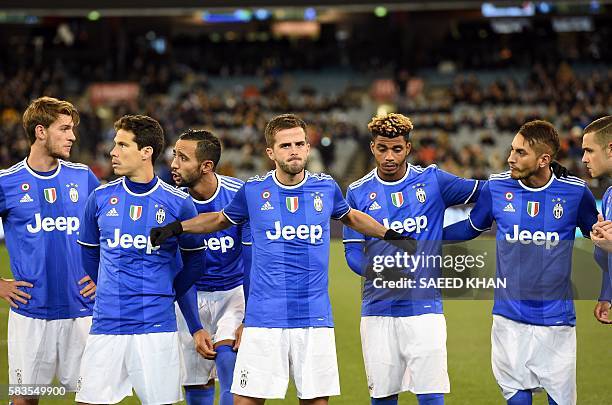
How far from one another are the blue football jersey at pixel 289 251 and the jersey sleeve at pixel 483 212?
1021 mm

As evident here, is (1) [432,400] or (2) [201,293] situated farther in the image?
(2) [201,293]

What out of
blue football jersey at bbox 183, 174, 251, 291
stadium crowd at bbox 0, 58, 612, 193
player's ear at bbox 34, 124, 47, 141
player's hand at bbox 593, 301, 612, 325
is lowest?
player's hand at bbox 593, 301, 612, 325

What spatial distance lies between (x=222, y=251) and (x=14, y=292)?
138cm

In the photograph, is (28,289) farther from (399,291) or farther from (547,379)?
(547,379)

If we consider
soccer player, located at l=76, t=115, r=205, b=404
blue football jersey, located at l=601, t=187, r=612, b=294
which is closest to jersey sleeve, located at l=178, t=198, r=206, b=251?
soccer player, located at l=76, t=115, r=205, b=404

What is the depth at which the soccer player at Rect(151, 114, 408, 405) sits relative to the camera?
5.37 metres

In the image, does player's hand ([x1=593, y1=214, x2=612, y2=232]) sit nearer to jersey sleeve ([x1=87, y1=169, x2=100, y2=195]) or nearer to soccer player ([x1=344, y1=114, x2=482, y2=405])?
soccer player ([x1=344, y1=114, x2=482, y2=405])

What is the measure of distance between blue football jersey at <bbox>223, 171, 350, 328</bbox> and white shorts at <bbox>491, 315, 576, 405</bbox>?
115cm

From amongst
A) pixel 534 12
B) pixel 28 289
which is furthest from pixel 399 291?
pixel 534 12

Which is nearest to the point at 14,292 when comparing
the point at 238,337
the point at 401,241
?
the point at 238,337

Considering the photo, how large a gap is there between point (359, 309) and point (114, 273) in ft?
6.14

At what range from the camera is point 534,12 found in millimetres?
30688

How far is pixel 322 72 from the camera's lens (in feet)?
99.1

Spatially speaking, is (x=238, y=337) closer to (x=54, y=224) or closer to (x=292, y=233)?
(x=292, y=233)
